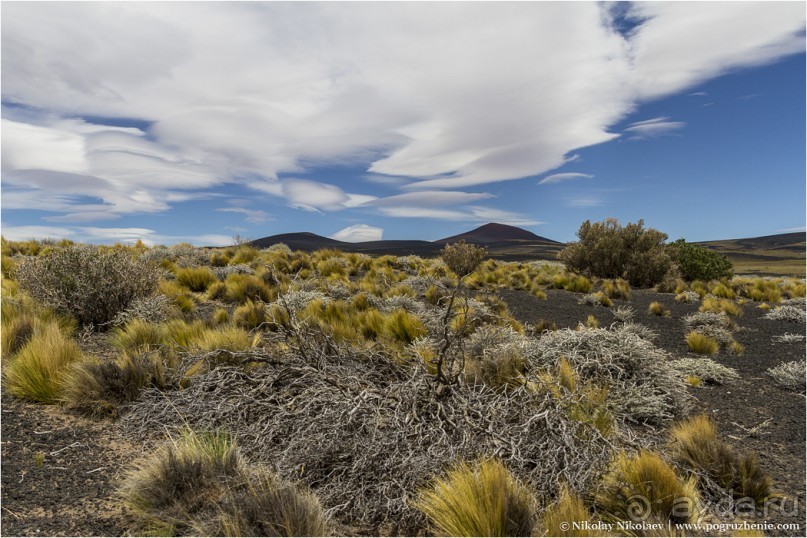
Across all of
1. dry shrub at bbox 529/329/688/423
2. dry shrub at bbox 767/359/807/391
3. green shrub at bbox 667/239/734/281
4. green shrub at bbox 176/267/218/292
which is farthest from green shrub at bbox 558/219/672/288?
green shrub at bbox 176/267/218/292

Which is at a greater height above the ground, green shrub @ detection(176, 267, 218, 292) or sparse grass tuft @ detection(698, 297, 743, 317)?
green shrub @ detection(176, 267, 218, 292)

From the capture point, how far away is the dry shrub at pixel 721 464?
3.10 meters

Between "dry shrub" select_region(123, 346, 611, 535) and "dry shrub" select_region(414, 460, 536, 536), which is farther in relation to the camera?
"dry shrub" select_region(123, 346, 611, 535)

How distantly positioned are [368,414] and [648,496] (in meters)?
1.95

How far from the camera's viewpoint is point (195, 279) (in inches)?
422

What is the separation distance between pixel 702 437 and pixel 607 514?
3.83ft

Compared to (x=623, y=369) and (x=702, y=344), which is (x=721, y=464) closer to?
(x=623, y=369)

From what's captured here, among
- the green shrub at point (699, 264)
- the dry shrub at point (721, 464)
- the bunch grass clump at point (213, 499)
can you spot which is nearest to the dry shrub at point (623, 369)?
the dry shrub at point (721, 464)

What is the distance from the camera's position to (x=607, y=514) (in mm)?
2820

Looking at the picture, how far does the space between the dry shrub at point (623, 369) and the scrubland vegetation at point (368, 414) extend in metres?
0.03

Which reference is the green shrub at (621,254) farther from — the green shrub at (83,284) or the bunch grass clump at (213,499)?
the bunch grass clump at (213,499)

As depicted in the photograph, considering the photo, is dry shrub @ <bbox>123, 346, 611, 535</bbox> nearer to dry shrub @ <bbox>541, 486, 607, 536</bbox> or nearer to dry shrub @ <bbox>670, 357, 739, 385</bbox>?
dry shrub @ <bbox>541, 486, 607, 536</bbox>

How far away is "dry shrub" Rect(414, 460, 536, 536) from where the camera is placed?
99.2 inches

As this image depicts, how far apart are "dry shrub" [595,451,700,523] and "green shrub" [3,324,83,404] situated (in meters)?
4.85
